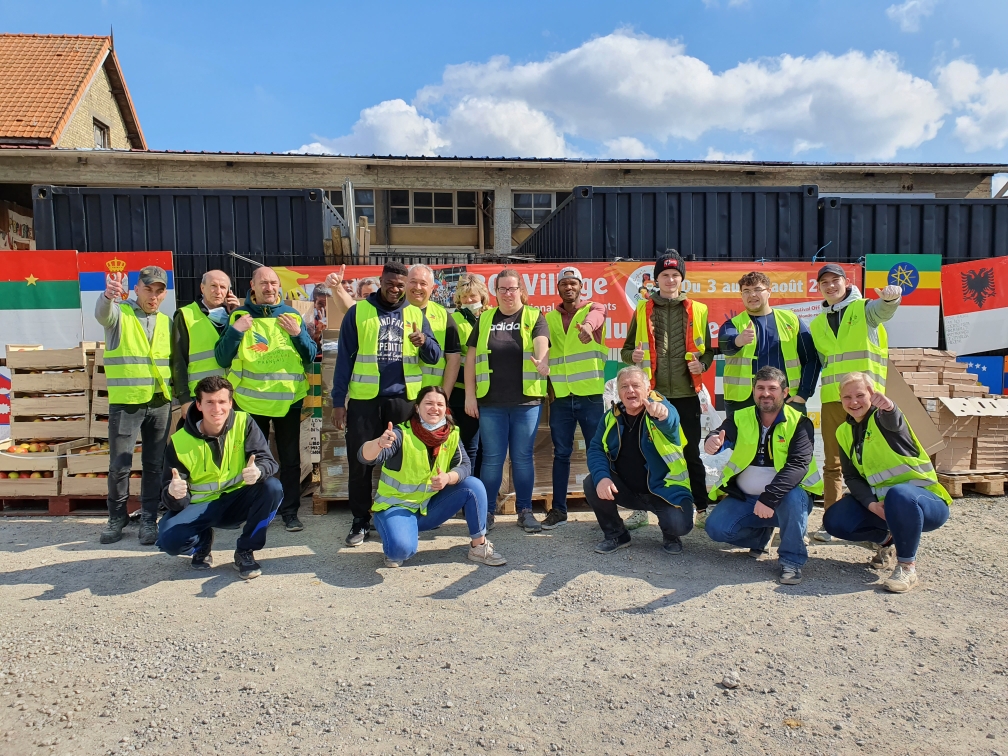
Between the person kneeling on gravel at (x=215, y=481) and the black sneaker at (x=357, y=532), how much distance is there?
700 mm

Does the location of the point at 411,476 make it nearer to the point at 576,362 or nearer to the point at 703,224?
the point at 576,362

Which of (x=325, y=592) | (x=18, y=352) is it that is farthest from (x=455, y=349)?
(x=18, y=352)

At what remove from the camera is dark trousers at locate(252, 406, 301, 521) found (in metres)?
4.95

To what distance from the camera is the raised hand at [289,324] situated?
4.86m

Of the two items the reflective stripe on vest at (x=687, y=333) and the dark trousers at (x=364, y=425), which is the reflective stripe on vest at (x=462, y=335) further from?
the reflective stripe on vest at (x=687, y=333)

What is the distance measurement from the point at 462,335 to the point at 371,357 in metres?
0.88

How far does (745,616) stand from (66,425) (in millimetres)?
5756

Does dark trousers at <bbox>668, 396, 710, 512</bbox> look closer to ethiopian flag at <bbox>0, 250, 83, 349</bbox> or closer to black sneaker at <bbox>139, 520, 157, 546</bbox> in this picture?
black sneaker at <bbox>139, 520, 157, 546</bbox>

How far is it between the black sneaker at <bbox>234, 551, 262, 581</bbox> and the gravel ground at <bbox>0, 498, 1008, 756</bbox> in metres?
0.05

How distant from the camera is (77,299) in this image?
23.9 ft

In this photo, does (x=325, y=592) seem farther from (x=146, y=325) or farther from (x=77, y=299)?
(x=77, y=299)

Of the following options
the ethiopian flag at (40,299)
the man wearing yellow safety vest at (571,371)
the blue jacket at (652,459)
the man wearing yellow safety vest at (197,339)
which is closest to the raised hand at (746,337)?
the blue jacket at (652,459)

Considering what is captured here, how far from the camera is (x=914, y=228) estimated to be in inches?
300

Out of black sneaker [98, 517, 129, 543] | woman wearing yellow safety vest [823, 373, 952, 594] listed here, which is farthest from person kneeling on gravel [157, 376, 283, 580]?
woman wearing yellow safety vest [823, 373, 952, 594]
